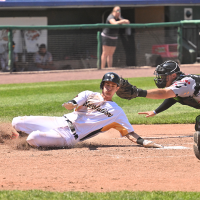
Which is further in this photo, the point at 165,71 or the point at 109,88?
the point at 165,71

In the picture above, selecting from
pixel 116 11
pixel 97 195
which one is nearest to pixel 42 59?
pixel 116 11

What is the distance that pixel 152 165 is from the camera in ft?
15.3

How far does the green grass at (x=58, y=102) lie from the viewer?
8.62 m

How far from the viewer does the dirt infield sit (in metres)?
3.90

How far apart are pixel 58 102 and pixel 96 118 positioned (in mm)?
4473

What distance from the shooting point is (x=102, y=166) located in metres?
4.56

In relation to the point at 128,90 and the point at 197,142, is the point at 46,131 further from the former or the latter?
the point at 197,142

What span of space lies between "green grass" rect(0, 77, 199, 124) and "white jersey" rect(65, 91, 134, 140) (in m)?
2.75

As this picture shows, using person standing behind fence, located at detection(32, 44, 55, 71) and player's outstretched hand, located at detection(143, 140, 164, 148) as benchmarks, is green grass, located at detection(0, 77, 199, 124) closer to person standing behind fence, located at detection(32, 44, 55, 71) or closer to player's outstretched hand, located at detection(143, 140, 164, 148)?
person standing behind fence, located at detection(32, 44, 55, 71)

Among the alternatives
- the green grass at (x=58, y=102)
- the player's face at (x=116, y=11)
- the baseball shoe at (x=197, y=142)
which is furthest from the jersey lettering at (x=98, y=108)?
the player's face at (x=116, y=11)

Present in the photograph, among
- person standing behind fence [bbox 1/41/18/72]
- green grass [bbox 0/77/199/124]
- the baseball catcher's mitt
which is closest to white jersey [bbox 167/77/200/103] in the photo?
the baseball catcher's mitt

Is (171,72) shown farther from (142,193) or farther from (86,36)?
(86,36)

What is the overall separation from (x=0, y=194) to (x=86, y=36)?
12037 millimetres

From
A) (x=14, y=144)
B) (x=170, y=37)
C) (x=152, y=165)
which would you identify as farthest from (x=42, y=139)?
(x=170, y=37)
